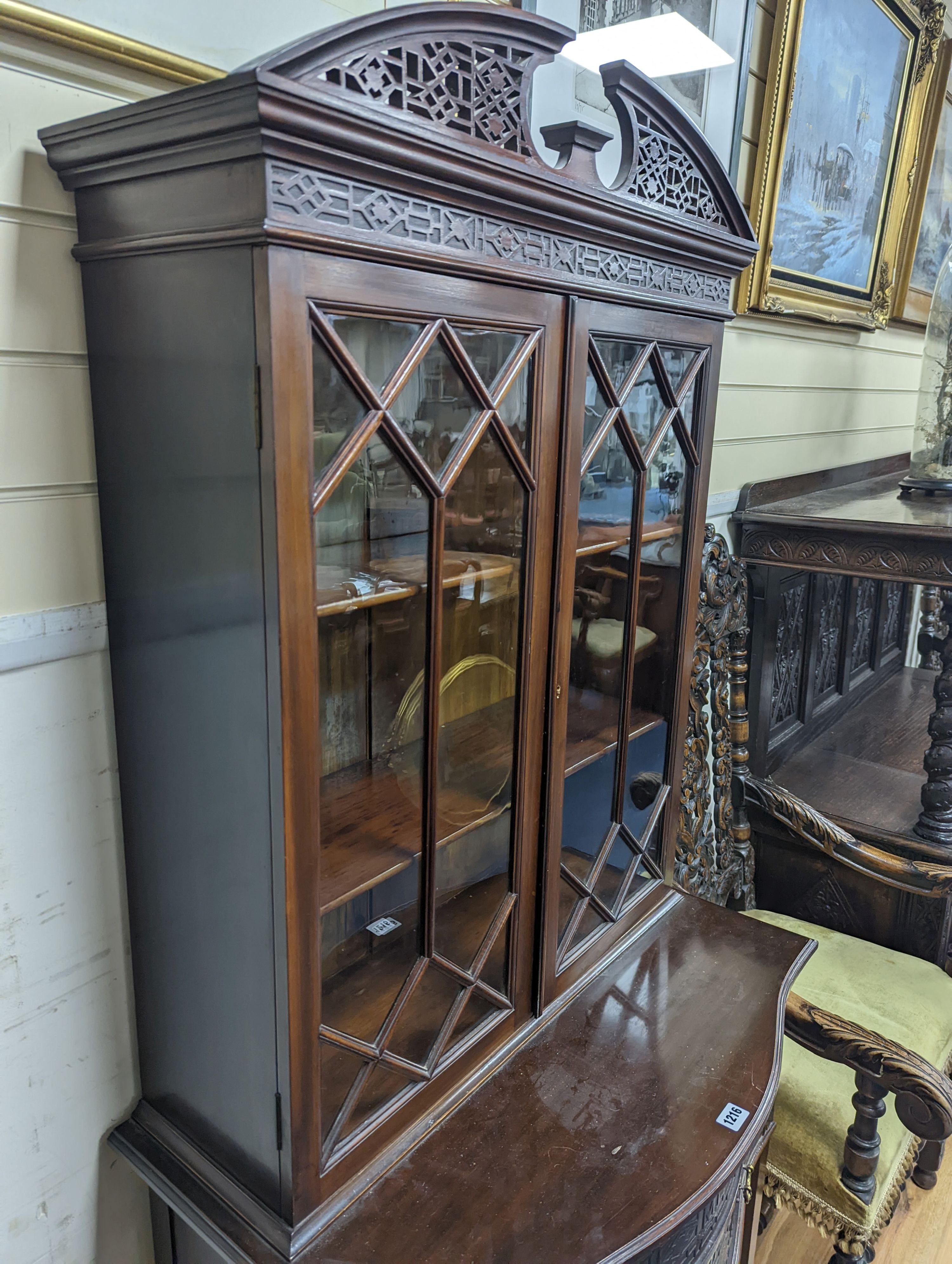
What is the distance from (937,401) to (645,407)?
4.37 feet

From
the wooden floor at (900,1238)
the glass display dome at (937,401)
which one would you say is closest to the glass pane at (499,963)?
the wooden floor at (900,1238)

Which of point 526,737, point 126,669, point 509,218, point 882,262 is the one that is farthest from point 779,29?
point 126,669

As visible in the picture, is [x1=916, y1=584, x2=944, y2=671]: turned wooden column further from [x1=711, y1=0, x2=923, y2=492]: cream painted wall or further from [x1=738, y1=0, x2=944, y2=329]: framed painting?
[x1=738, y1=0, x2=944, y2=329]: framed painting

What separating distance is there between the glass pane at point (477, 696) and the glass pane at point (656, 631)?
0.27 metres

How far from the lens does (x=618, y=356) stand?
0.92 m

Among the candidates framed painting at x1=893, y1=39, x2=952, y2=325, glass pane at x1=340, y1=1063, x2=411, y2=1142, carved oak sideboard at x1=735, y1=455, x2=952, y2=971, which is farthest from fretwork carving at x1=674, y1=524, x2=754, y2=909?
framed painting at x1=893, y1=39, x2=952, y2=325

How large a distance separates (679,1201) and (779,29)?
6.00 feet

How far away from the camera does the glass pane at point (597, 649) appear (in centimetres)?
95

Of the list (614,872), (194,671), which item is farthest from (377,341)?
(614,872)

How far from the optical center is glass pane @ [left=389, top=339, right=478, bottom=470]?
2.23ft

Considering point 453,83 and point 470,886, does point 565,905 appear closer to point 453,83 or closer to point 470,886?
point 470,886

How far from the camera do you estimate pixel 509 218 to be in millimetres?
728

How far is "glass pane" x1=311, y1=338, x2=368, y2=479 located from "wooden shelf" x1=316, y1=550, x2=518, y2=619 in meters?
0.09

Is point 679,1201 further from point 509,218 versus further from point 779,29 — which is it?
point 779,29
